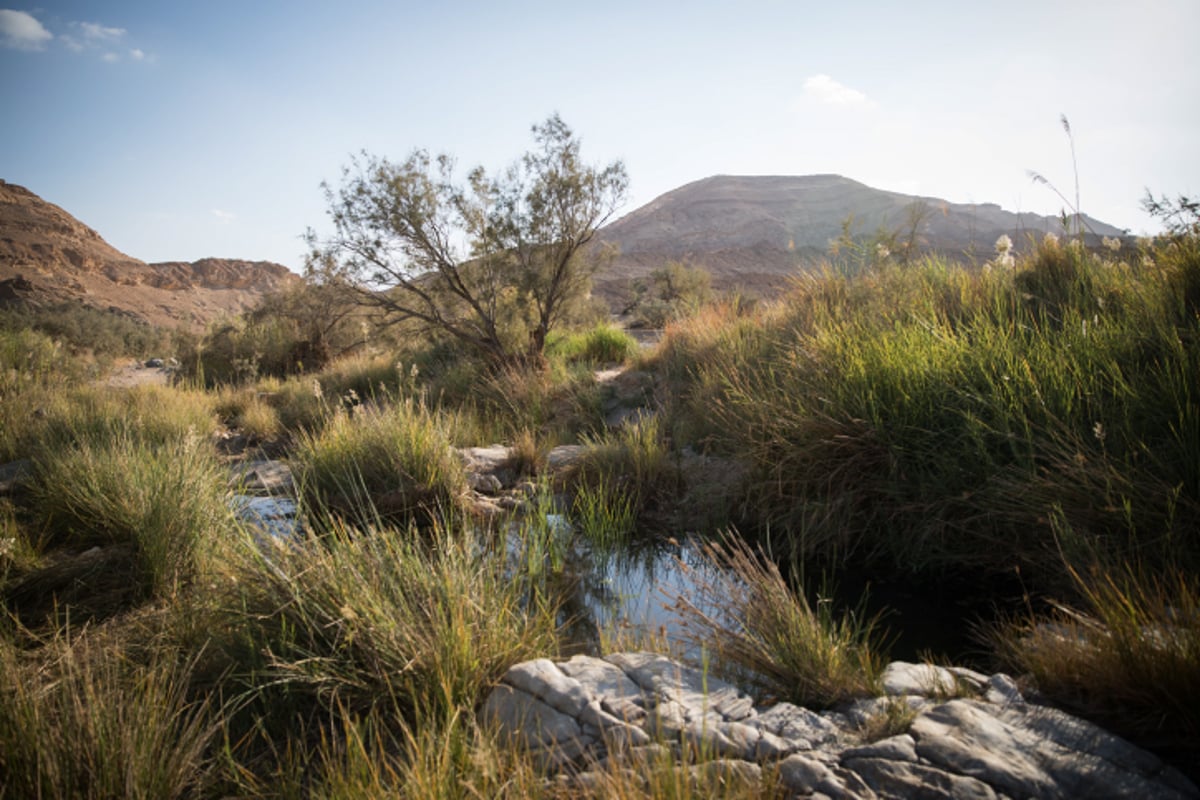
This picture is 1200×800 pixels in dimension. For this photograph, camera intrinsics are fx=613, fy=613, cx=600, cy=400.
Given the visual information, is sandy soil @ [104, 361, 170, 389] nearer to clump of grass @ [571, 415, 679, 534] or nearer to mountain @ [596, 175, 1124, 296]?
clump of grass @ [571, 415, 679, 534]

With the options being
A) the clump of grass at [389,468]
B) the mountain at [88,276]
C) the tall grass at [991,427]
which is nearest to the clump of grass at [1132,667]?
the tall grass at [991,427]

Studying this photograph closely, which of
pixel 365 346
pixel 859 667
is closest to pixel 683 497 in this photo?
pixel 859 667

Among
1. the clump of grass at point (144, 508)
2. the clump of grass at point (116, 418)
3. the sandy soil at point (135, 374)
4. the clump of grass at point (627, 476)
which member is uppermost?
the sandy soil at point (135, 374)

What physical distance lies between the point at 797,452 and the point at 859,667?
2.00 meters

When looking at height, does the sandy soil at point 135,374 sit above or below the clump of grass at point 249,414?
above

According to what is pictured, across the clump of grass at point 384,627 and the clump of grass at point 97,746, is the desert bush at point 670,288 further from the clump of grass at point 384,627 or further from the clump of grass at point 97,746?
the clump of grass at point 97,746

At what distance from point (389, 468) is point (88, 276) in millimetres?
26362

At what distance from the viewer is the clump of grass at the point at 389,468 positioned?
5020mm

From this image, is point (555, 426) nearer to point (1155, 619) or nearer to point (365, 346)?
point (1155, 619)

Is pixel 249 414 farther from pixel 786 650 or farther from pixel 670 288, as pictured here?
pixel 670 288

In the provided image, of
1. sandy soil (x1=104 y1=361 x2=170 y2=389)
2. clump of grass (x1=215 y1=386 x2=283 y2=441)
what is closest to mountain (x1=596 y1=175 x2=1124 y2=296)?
sandy soil (x1=104 y1=361 x2=170 y2=389)

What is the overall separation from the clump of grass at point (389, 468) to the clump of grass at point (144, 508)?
2.82 feet

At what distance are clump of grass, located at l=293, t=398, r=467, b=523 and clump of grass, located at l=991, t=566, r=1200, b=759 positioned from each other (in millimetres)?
3957

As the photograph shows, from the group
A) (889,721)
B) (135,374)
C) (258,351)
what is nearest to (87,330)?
(135,374)
